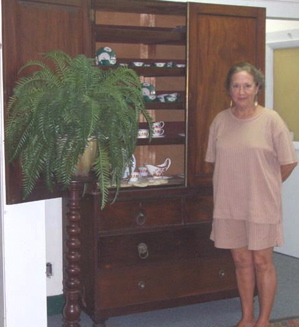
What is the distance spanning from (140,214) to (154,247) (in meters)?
0.22

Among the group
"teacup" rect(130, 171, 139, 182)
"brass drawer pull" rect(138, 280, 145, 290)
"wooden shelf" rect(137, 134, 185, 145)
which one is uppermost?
"wooden shelf" rect(137, 134, 185, 145)

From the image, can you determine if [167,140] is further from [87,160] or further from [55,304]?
[55,304]

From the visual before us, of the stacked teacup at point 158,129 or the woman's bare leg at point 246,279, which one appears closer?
the woman's bare leg at point 246,279

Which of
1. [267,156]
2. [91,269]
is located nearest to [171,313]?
[91,269]

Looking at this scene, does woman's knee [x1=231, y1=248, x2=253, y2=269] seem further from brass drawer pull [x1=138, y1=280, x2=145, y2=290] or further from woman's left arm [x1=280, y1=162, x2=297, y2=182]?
brass drawer pull [x1=138, y1=280, x2=145, y2=290]

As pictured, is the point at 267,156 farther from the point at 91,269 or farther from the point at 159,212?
the point at 91,269

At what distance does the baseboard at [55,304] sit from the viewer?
3.77 m

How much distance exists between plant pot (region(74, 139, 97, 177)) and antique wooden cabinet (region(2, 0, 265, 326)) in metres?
0.60

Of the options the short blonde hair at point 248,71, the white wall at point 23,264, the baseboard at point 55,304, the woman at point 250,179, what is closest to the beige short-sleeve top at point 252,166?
the woman at point 250,179

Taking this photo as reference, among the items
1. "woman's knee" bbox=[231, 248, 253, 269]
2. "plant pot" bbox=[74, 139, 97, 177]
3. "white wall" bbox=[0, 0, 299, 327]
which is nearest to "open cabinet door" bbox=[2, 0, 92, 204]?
"white wall" bbox=[0, 0, 299, 327]

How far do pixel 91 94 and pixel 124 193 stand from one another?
A: 3.15 ft

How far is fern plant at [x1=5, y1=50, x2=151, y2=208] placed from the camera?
8.09 ft

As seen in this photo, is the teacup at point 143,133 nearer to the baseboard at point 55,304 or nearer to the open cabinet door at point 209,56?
the open cabinet door at point 209,56

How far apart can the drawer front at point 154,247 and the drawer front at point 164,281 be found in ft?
0.14
